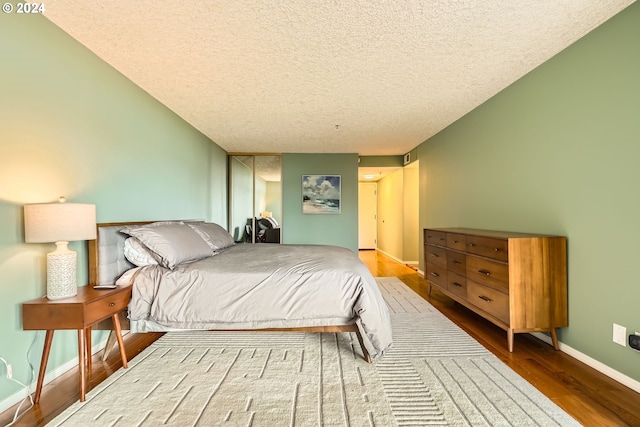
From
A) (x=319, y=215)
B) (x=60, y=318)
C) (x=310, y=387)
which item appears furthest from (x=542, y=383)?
(x=319, y=215)

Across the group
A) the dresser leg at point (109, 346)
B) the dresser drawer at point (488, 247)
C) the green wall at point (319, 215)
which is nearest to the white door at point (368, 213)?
the green wall at point (319, 215)

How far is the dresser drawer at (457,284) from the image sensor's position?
271 cm

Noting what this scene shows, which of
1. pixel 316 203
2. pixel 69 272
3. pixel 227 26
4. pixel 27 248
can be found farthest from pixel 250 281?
pixel 316 203

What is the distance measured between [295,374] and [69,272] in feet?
5.09

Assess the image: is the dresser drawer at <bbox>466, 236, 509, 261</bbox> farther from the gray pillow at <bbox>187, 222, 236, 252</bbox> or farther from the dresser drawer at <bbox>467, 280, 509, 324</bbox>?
the gray pillow at <bbox>187, 222, 236, 252</bbox>

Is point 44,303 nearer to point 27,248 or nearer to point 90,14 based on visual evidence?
point 27,248

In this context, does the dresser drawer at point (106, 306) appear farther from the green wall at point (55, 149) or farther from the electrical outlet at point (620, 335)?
the electrical outlet at point (620, 335)

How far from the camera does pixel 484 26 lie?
183 cm

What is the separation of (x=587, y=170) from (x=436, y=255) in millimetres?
1694

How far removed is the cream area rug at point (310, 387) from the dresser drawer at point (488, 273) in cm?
53

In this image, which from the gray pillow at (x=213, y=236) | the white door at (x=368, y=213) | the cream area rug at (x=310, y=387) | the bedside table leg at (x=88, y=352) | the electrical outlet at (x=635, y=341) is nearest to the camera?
the cream area rug at (x=310, y=387)

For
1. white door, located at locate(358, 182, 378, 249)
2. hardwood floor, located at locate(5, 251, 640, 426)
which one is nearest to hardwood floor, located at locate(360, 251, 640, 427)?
hardwood floor, located at locate(5, 251, 640, 426)

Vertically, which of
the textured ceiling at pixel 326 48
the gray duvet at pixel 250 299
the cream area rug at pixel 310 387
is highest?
the textured ceiling at pixel 326 48

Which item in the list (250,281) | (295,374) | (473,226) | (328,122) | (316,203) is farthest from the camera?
(316,203)
